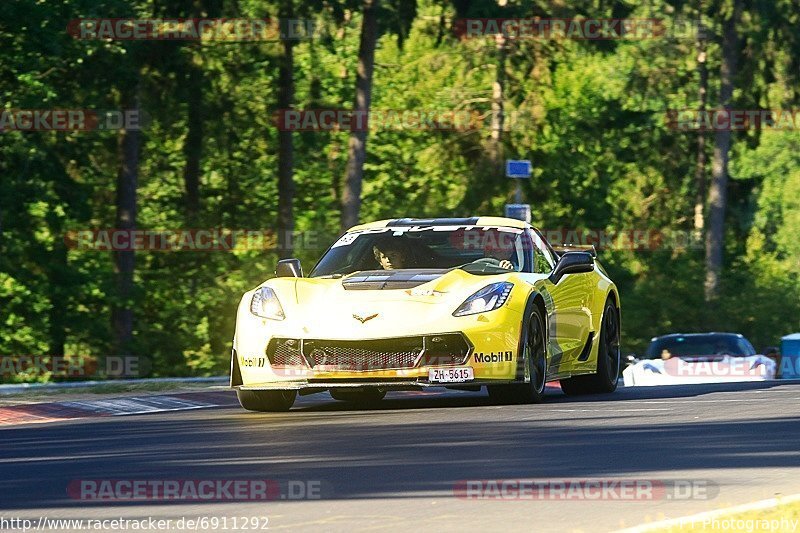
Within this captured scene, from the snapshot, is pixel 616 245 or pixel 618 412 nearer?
pixel 618 412

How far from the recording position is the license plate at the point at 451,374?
13555mm

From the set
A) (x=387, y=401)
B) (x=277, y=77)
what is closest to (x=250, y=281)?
(x=277, y=77)

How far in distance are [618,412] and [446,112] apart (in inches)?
1454

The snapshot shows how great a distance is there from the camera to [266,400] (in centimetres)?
1461

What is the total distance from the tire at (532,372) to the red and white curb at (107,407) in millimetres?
3085

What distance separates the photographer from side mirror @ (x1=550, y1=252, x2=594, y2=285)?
15320 millimetres

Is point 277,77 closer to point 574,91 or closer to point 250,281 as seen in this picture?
point 250,281

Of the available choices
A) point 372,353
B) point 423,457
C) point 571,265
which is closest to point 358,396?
point 571,265

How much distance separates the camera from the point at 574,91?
65312 millimetres
